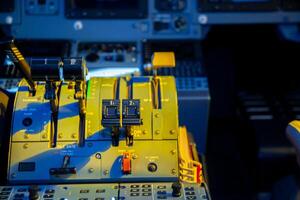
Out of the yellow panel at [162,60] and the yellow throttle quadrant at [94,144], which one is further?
the yellow panel at [162,60]

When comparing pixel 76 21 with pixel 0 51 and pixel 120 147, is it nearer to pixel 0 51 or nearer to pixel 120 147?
pixel 0 51

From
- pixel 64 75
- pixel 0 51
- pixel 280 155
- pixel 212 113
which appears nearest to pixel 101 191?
pixel 64 75

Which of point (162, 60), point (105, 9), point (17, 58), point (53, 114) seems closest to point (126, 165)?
point (53, 114)

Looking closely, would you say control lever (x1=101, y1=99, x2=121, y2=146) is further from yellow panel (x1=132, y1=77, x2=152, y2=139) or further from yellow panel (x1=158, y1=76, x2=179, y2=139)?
yellow panel (x1=158, y1=76, x2=179, y2=139)

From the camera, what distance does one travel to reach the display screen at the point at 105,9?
12.9 ft

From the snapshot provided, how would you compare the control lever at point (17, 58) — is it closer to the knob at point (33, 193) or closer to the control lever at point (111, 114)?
the control lever at point (111, 114)

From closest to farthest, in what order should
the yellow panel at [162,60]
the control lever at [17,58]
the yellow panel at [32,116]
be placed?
the control lever at [17,58], the yellow panel at [32,116], the yellow panel at [162,60]

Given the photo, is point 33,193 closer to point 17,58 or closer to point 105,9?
point 17,58

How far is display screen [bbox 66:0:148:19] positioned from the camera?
12.9 ft

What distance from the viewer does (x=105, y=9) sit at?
394 cm

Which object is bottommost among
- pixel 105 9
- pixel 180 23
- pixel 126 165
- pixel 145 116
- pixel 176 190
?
pixel 176 190

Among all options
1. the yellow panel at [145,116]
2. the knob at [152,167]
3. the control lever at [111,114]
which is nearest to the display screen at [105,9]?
the yellow panel at [145,116]

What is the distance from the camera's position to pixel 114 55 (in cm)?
379

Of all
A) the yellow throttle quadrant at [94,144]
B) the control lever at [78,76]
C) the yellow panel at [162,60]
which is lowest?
the yellow throttle quadrant at [94,144]
